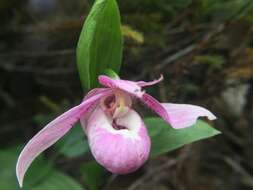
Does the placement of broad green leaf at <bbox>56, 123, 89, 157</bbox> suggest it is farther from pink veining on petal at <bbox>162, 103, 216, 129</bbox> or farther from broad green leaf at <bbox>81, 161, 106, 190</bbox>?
pink veining on petal at <bbox>162, 103, 216, 129</bbox>

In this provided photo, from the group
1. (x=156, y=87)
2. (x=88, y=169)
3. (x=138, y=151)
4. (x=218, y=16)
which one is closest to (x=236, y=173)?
(x=156, y=87)

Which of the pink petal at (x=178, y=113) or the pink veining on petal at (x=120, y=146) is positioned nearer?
the pink veining on petal at (x=120, y=146)

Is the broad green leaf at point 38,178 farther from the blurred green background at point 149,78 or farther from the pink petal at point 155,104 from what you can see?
the pink petal at point 155,104

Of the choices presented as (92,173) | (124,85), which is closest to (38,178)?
(92,173)

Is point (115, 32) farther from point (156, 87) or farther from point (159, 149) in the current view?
point (156, 87)

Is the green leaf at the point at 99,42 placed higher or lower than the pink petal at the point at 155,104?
higher

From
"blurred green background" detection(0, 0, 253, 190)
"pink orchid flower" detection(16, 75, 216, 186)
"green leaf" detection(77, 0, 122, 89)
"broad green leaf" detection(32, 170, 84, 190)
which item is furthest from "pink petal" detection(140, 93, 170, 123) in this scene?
"broad green leaf" detection(32, 170, 84, 190)

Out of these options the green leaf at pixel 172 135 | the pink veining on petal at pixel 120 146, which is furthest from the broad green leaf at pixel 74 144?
the pink veining on petal at pixel 120 146
